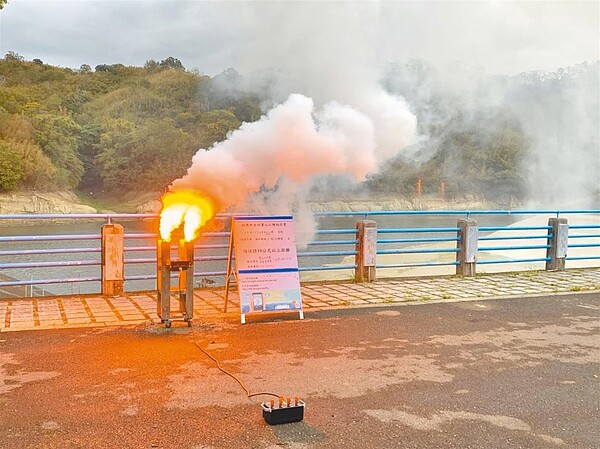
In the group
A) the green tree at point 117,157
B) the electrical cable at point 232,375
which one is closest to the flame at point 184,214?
the electrical cable at point 232,375

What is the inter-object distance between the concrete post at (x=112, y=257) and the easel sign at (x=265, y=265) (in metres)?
2.02

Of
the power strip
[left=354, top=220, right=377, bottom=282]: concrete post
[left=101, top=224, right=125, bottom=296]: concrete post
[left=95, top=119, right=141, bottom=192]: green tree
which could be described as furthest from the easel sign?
[left=95, top=119, right=141, bottom=192]: green tree

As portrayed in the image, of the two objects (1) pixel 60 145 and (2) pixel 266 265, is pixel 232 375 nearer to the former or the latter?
(2) pixel 266 265

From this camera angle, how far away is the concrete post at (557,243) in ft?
43.2

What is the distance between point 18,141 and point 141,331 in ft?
235

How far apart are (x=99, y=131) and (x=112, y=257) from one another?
3110 inches

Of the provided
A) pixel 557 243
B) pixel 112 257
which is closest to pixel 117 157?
pixel 557 243

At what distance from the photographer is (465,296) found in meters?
10.2

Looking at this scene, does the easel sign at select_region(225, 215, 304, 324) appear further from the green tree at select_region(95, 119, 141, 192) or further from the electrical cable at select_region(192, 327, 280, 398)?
the green tree at select_region(95, 119, 141, 192)

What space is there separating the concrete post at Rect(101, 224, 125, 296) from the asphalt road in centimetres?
206

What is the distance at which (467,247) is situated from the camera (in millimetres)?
12195

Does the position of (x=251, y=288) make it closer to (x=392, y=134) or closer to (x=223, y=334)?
(x=223, y=334)

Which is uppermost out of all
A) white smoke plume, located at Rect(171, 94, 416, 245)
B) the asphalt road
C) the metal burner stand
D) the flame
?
white smoke plume, located at Rect(171, 94, 416, 245)

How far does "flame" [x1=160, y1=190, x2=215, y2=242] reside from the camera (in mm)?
7910
